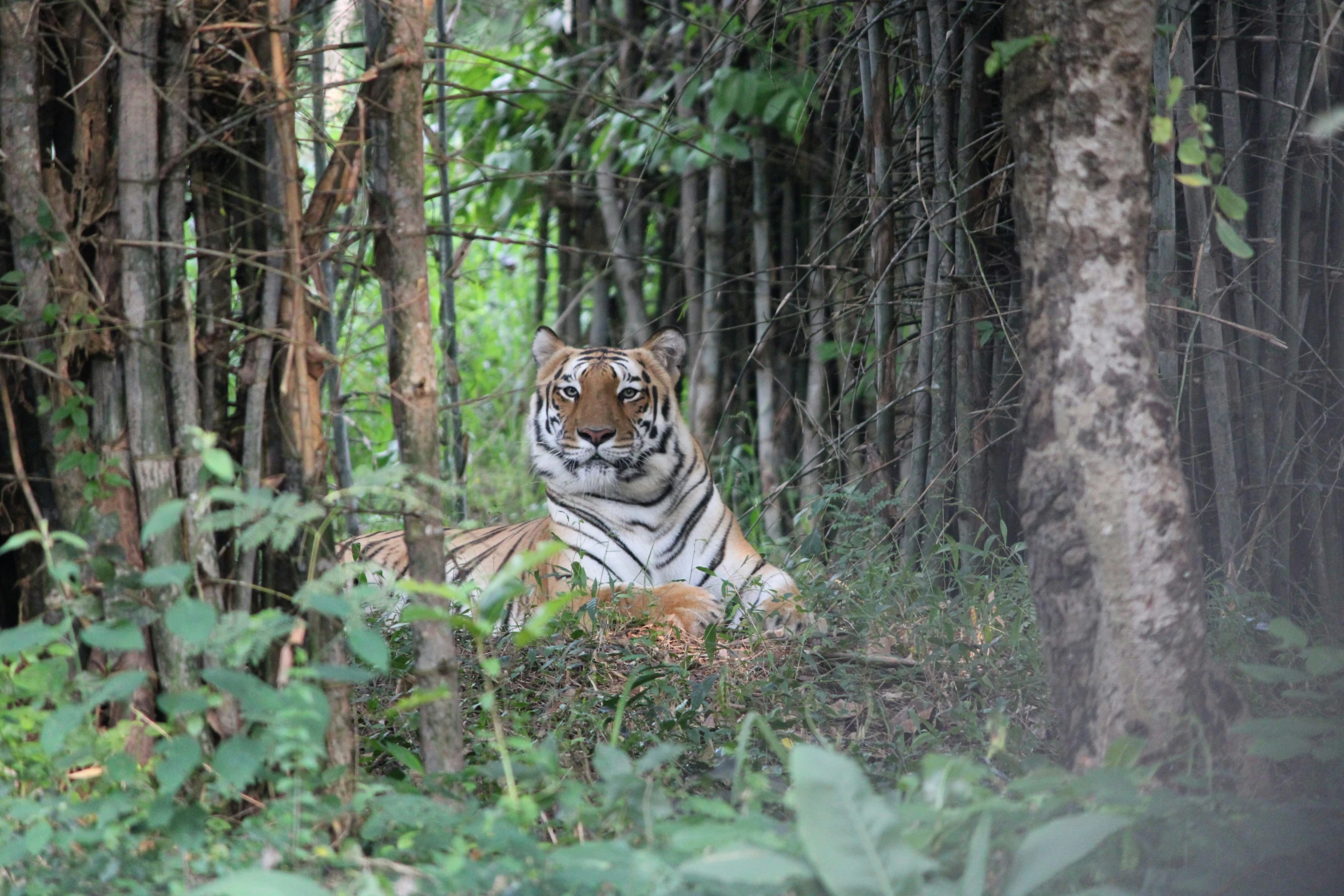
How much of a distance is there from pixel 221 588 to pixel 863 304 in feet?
8.50

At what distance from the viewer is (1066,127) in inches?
86.3

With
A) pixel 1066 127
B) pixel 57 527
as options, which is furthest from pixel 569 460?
pixel 1066 127

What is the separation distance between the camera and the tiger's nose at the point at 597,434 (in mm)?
4980

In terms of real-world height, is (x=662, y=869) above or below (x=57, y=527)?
below

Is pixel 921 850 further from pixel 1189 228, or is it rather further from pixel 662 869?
pixel 1189 228

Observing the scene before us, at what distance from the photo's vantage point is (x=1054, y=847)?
1.67 m

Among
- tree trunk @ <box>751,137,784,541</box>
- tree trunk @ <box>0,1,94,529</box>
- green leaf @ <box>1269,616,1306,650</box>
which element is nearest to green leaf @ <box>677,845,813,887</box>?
green leaf @ <box>1269,616,1306,650</box>

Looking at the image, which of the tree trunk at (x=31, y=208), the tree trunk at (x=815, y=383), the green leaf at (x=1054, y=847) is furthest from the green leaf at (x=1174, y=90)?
the tree trunk at (x=815, y=383)

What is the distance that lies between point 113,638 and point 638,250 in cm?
595

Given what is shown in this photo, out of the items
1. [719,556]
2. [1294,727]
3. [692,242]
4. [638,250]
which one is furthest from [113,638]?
[638,250]

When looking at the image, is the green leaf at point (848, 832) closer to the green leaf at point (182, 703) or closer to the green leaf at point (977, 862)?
the green leaf at point (977, 862)

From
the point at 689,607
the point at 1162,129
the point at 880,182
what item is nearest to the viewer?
the point at 1162,129

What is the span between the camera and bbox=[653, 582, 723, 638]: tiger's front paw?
4141mm

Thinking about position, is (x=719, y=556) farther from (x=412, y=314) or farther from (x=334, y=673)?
(x=334, y=673)
